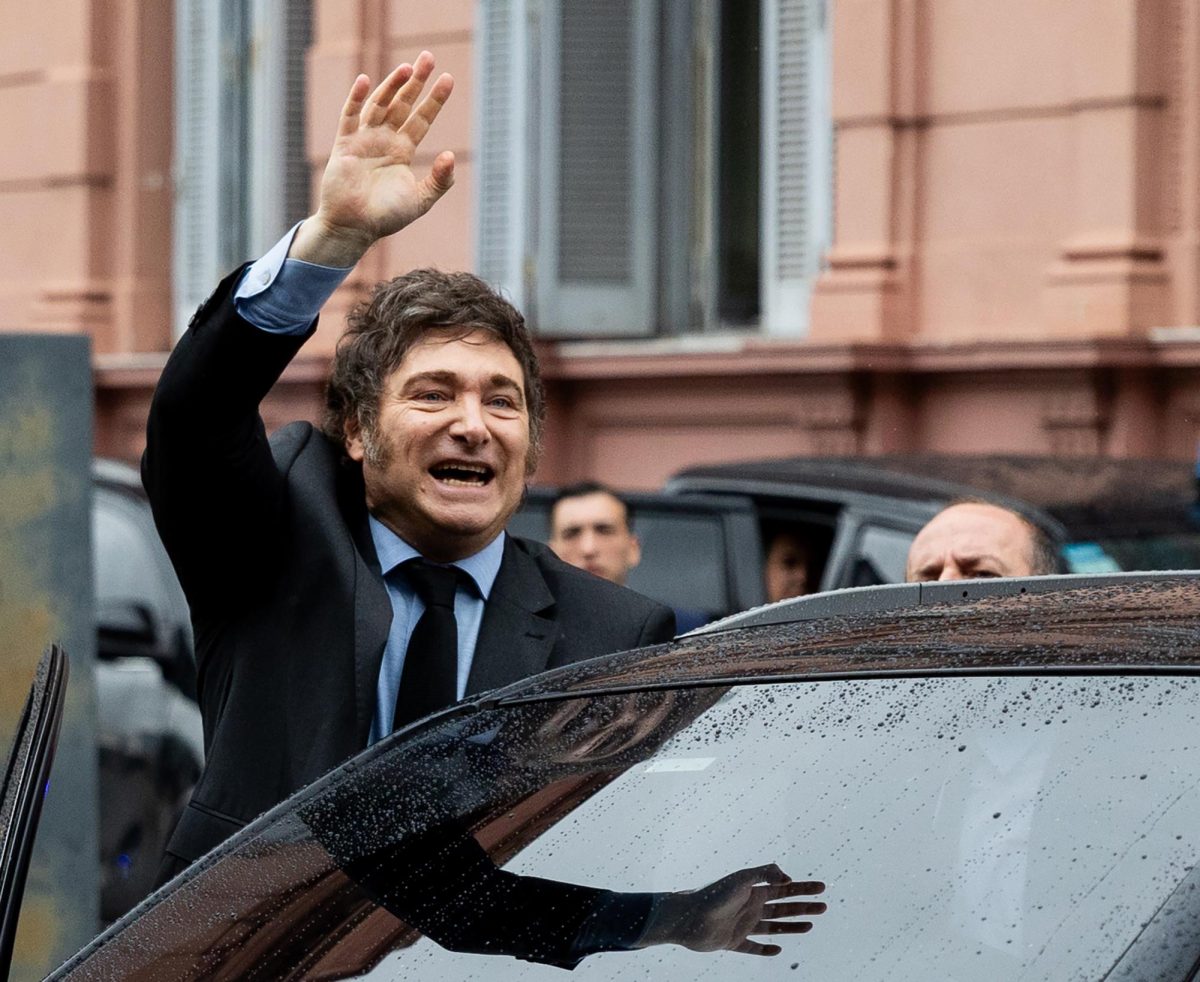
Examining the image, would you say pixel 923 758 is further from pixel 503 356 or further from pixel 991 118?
pixel 991 118

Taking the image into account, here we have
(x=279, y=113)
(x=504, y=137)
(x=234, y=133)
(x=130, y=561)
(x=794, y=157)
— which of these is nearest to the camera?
(x=130, y=561)

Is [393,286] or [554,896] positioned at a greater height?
[393,286]

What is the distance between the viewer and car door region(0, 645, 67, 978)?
2473 millimetres

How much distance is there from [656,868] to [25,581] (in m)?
3.08

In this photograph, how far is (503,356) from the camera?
3.25 metres

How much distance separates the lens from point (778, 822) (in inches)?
93.3

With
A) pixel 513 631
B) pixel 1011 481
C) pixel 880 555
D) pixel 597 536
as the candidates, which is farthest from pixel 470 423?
pixel 597 536

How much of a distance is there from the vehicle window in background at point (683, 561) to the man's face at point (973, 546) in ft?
7.97

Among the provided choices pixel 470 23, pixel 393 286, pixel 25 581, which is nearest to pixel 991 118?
pixel 470 23

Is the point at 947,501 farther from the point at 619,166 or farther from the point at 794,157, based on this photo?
the point at 619,166

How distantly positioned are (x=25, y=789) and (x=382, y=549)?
801mm

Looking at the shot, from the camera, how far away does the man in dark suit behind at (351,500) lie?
303cm

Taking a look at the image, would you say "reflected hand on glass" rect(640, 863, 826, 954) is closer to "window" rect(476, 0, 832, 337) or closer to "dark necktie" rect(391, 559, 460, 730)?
"dark necktie" rect(391, 559, 460, 730)

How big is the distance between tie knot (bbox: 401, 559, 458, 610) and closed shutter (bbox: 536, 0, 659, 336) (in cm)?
865
